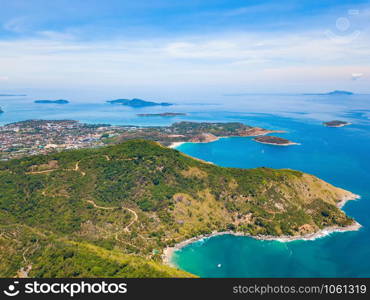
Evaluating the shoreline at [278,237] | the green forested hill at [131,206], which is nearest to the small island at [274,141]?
the green forested hill at [131,206]

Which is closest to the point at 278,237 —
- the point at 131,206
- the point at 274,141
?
the point at 131,206

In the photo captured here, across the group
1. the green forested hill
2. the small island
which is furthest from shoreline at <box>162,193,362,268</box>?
the small island

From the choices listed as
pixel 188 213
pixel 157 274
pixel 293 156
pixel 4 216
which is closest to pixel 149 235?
pixel 188 213

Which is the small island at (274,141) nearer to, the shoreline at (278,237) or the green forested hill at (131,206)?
the green forested hill at (131,206)

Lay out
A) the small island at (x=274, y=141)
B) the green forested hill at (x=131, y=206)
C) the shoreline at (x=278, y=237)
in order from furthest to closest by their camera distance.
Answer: the small island at (x=274, y=141), the shoreline at (x=278, y=237), the green forested hill at (x=131, y=206)

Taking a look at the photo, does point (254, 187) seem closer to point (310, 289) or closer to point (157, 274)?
point (157, 274)

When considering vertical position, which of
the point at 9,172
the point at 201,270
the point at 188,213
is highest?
the point at 9,172

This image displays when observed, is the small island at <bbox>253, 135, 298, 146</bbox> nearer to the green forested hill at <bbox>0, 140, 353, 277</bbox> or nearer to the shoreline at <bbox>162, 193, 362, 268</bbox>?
the green forested hill at <bbox>0, 140, 353, 277</bbox>

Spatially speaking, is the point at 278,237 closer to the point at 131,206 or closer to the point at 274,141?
the point at 131,206
